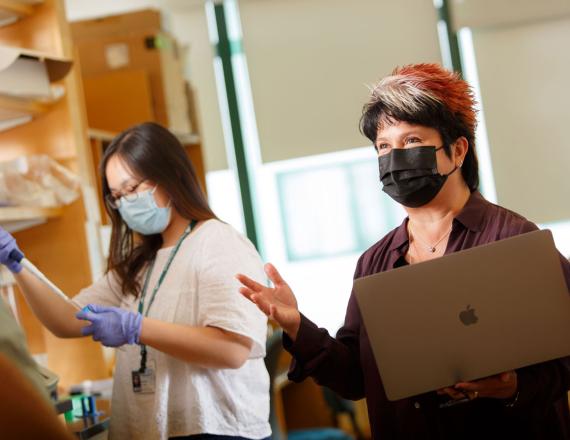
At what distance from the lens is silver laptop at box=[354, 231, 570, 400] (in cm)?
141

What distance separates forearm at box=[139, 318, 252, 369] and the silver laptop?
493mm

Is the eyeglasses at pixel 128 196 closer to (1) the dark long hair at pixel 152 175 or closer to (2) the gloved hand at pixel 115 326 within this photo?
(1) the dark long hair at pixel 152 175

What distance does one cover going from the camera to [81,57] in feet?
12.5

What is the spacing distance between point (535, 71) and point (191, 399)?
330 centimetres

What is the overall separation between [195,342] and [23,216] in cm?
83

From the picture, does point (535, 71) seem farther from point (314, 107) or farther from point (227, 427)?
point (227, 427)

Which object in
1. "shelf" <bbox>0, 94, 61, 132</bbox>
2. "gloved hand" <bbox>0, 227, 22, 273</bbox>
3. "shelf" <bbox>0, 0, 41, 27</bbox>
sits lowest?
"gloved hand" <bbox>0, 227, 22, 273</bbox>

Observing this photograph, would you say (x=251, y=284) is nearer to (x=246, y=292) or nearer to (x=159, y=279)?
(x=246, y=292)

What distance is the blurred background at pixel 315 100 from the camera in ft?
13.4

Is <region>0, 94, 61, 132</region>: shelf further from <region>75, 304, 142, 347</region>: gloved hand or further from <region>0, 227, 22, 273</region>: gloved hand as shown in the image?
<region>75, 304, 142, 347</region>: gloved hand

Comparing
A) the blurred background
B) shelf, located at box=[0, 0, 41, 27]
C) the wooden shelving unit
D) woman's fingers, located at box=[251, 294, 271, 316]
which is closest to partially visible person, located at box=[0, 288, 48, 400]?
woman's fingers, located at box=[251, 294, 271, 316]

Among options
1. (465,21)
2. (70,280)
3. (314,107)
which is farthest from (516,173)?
(70,280)

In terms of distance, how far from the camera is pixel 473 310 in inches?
55.6

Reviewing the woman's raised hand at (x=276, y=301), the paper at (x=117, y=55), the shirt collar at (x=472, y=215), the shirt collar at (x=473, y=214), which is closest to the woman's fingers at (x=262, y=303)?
the woman's raised hand at (x=276, y=301)
